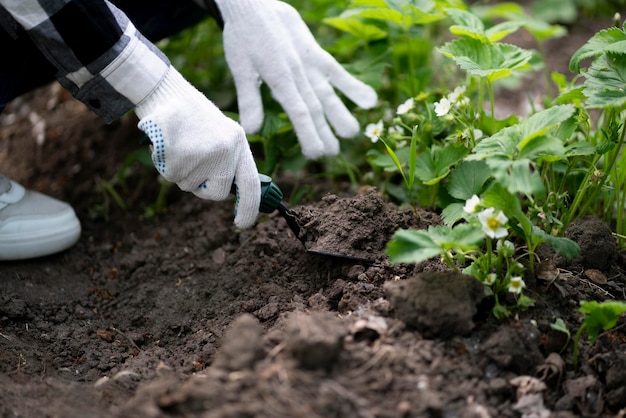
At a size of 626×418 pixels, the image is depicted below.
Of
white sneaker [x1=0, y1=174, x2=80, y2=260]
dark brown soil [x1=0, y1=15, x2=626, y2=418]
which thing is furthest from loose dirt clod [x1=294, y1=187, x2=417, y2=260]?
white sneaker [x1=0, y1=174, x2=80, y2=260]

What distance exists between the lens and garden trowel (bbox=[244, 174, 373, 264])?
1.56 meters

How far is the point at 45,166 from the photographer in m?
2.52

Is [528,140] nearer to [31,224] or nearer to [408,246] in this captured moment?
[408,246]

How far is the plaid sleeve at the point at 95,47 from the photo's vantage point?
147cm

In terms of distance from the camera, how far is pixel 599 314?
1.23 meters

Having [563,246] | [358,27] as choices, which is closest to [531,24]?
[358,27]

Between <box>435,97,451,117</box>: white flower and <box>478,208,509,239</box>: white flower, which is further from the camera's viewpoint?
<box>435,97,451,117</box>: white flower

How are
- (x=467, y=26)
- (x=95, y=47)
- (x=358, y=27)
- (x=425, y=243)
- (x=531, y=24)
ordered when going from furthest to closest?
(x=531, y=24) → (x=358, y=27) → (x=467, y=26) → (x=95, y=47) → (x=425, y=243)

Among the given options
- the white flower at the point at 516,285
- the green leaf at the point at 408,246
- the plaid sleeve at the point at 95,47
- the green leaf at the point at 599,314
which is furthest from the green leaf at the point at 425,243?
the plaid sleeve at the point at 95,47

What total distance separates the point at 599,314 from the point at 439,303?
0.98ft

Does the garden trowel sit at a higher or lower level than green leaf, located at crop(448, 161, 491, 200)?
lower

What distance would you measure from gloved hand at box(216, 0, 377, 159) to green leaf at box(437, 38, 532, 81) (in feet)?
1.16

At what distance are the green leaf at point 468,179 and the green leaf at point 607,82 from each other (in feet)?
0.88

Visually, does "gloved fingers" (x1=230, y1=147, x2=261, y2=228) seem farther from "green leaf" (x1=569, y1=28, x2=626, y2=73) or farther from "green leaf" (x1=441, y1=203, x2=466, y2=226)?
"green leaf" (x1=569, y1=28, x2=626, y2=73)
